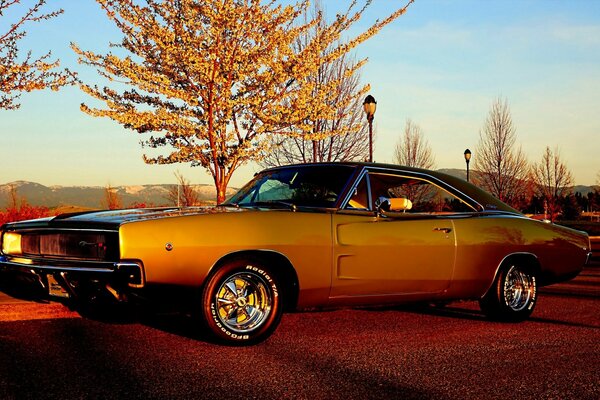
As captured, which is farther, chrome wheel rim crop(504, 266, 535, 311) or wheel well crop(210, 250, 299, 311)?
chrome wheel rim crop(504, 266, 535, 311)

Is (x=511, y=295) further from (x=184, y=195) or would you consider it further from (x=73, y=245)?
(x=184, y=195)

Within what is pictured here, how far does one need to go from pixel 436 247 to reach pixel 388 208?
0.66m

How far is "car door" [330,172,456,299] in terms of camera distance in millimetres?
6293

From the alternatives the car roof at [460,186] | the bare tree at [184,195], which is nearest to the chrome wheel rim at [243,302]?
the car roof at [460,186]

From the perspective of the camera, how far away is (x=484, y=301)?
24.5 feet

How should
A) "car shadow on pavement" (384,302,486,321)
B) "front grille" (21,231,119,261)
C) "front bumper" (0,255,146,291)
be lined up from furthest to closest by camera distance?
1. "car shadow on pavement" (384,302,486,321)
2. "front grille" (21,231,119,261)
3. "front bumper" (0,255,146,291)

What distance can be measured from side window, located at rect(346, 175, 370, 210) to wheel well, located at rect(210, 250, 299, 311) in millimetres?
862

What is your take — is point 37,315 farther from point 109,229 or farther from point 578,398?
point 578,398

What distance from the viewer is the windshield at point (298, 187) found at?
258 inches

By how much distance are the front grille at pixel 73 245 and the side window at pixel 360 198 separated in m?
2.12

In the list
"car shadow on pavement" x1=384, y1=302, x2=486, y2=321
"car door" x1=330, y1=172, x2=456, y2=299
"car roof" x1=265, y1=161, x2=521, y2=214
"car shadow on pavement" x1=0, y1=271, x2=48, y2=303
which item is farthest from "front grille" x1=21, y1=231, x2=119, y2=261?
"car shadow on pavement" x1=384, y1=302, x2=486, y2=321

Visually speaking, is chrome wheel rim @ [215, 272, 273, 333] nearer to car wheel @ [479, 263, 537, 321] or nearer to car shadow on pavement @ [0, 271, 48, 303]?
car shadow on pavement @ [0, 271, 48, 303]

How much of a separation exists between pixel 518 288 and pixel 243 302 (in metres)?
3.18

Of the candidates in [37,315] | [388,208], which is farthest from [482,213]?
[37,315]
